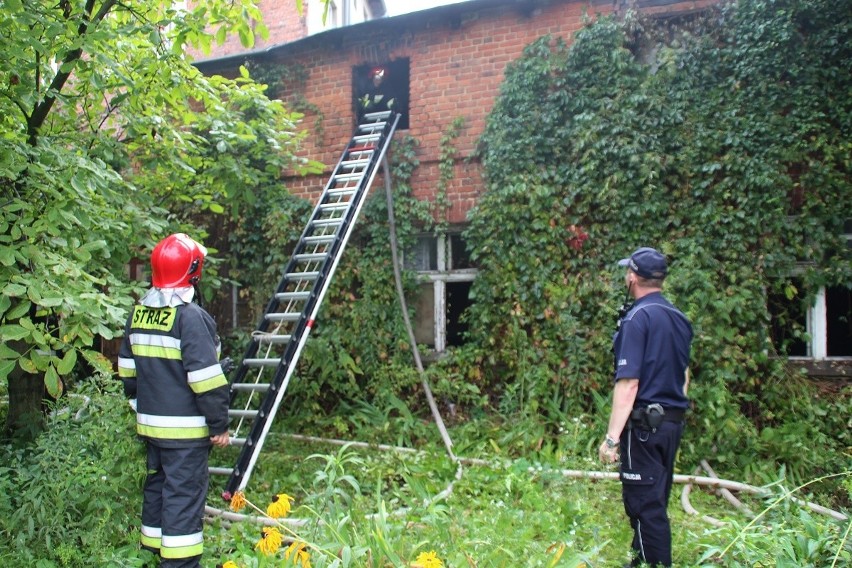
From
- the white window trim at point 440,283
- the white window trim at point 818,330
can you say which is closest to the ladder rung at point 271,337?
the white window trim at point 440,283

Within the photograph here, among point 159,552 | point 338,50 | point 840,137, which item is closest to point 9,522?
point 159,552

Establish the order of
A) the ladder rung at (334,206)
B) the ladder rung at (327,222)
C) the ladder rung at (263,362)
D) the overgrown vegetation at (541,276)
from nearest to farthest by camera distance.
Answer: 1. the overgrown vegetation at (541,276)
2. the ladder rung at (263,362)
3. the ladder rung at (327,222)
4. the ladder rung at (334,206)

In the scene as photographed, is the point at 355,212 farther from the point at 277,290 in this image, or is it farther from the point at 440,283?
the point at 440,283

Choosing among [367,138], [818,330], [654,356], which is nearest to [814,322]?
[818,330]

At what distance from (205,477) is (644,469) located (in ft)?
7.80

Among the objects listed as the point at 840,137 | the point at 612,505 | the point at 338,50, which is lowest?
the point at 612,505

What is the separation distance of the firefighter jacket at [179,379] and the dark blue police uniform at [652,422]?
2186 mm

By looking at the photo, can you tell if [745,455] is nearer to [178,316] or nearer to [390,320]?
[390,320]

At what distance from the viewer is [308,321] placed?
528 cm

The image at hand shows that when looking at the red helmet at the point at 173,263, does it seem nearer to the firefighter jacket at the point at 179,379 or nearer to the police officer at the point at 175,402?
the police officer at the point at 175,402

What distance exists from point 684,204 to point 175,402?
5.15 metres

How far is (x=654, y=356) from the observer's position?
10.5ft

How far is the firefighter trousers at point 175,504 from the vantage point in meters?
3.05

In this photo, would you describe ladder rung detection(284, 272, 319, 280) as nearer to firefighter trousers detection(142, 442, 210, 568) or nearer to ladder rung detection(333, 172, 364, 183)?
ladder rung detection(333, 172, 364, 183)
